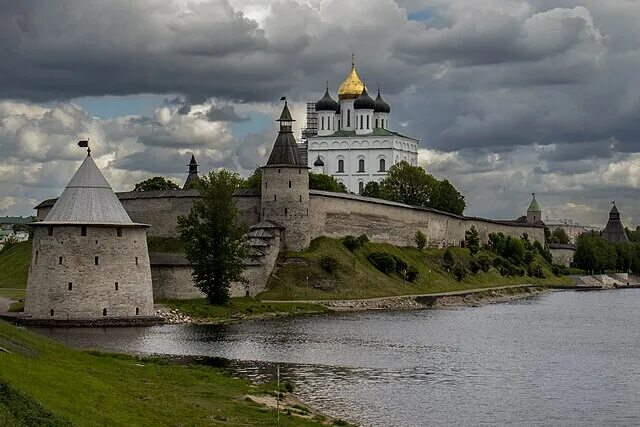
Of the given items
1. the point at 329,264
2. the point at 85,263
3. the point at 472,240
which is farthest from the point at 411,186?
the point at 85,263

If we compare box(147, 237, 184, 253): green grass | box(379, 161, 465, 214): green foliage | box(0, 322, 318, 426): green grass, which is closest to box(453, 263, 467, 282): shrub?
box(379, 161, 465, 214): green foliage

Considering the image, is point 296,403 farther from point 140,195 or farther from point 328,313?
point 140,195

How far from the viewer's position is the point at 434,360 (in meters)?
30.2

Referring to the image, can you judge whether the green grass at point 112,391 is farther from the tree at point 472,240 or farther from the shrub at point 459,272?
the tree at point 472,240

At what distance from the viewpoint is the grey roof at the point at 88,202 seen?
37.1 m

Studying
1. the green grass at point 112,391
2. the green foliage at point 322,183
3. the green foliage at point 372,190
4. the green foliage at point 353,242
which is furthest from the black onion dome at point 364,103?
the green grass at point 112,391

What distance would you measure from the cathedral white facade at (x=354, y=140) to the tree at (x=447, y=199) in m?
13.4

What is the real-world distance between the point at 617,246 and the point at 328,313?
2594 inches

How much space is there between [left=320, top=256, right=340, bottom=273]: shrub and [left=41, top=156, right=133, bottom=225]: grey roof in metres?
18.7

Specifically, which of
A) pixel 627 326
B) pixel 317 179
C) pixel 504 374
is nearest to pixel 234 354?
pixel 504 374

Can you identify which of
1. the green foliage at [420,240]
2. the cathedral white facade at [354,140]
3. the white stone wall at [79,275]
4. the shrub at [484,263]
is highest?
the cathedral white facade at [354,140]

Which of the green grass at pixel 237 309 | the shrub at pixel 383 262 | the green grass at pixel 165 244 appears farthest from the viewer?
the shrub at pixel 383 262

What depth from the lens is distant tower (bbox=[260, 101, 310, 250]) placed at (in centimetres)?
5747

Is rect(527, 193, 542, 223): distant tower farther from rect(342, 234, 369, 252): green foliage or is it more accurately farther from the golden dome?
rect(342, 234, 369, 252): green foliage
